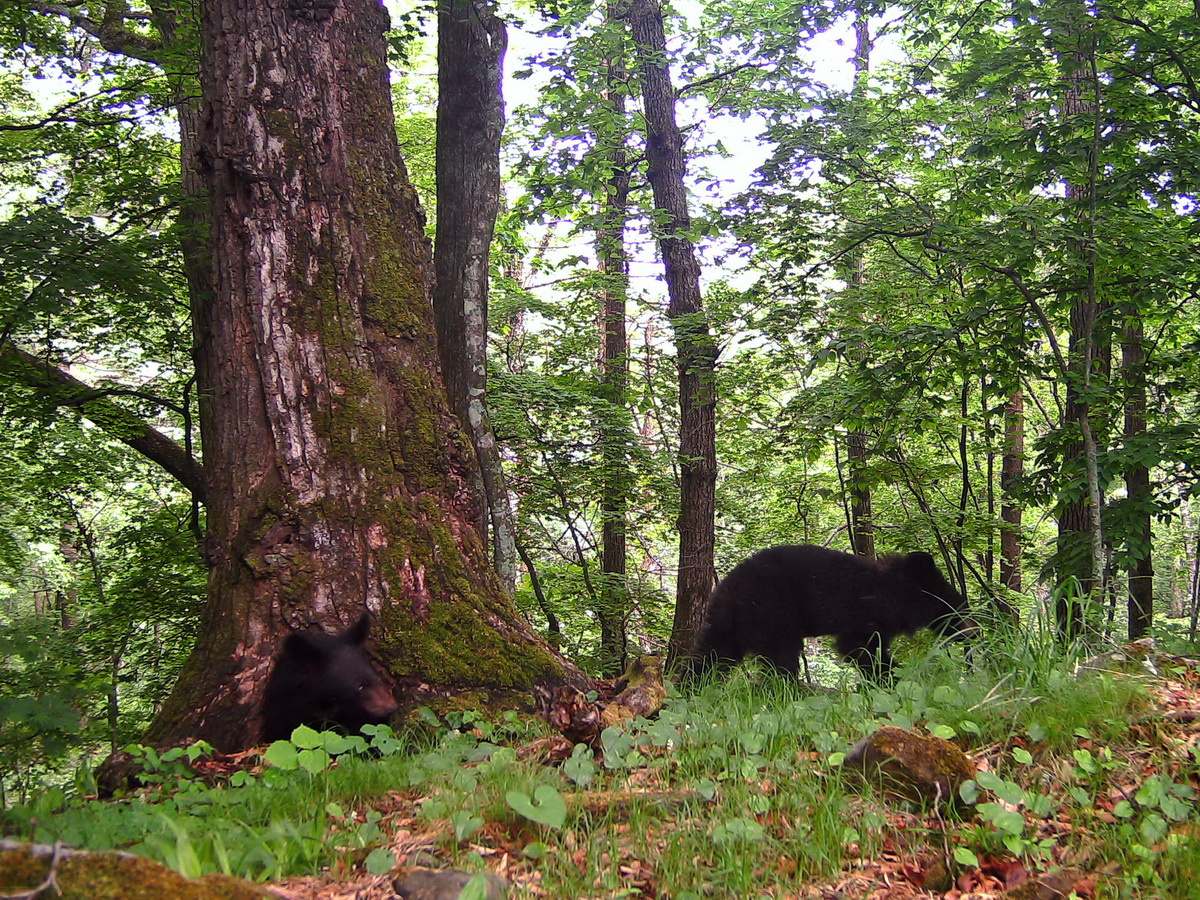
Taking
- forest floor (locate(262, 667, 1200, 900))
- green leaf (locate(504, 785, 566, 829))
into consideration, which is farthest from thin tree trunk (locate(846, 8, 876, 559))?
green leaf (locate(504, 785, 566, 829))

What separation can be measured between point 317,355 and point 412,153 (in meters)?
9.89

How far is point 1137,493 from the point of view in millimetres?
6340

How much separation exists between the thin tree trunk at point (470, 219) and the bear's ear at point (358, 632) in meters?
2.87

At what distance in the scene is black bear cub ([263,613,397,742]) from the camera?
351 cm

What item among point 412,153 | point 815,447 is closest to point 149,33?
point 412,153

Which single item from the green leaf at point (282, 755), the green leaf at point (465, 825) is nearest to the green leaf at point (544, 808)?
the green leaf at point (465, 825)

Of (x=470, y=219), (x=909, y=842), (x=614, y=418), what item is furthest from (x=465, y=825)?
(x=614, y=418)

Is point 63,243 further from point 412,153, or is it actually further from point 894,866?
point 412,153

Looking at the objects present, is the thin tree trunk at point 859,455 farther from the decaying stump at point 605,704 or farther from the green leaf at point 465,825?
the green leaf at point 465,825

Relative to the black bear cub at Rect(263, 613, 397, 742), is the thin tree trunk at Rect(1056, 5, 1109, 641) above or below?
above

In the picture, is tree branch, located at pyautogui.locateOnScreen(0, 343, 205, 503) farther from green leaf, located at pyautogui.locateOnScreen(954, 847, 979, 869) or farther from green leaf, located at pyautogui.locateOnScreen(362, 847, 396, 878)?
green leaf, located at pyautogui.locateOnScreen(954, 847, 979, 869)

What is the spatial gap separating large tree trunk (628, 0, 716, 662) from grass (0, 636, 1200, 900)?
6.00 metres

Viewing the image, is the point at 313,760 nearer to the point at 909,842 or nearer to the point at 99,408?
the point at 909,842

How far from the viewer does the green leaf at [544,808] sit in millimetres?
2195
